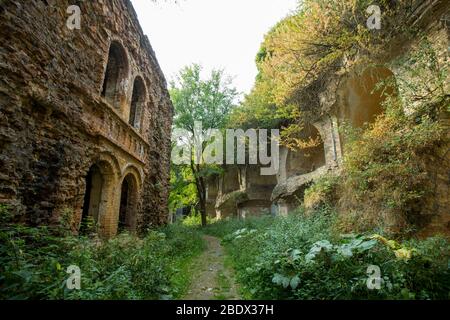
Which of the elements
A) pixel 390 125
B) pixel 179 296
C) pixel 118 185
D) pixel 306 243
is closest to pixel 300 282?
pixel 306 243

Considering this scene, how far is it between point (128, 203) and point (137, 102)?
149 inches

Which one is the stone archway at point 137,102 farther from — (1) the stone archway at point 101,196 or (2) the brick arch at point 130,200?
(1) the stone archway at point 101,196

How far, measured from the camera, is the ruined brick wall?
3801 millimetres

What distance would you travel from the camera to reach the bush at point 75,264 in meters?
2.56

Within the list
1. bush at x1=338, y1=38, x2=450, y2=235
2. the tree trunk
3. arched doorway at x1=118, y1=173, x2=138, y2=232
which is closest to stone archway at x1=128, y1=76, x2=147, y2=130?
arched doorway at x1=118, y1=173, x2=138, y2=232

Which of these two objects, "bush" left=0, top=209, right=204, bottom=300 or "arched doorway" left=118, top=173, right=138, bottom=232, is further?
"arched doorway" left=118, top=173, right=138, bottom=232

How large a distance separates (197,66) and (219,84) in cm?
211

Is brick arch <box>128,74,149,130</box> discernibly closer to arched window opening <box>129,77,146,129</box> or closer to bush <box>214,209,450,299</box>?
arched window opening <box>129,77,146,129</box>

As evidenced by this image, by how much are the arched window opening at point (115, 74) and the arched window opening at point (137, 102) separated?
1.12 m

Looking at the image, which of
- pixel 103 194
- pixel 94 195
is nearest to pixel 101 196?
pixel 103 194

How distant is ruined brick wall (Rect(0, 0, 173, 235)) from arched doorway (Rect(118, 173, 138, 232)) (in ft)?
1.08

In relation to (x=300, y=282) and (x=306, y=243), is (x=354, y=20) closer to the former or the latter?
(x=306, y=243)

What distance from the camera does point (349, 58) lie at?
27.7ft

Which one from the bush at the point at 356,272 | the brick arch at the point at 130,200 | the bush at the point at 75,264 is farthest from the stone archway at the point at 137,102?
the bush at the point at 356,272
